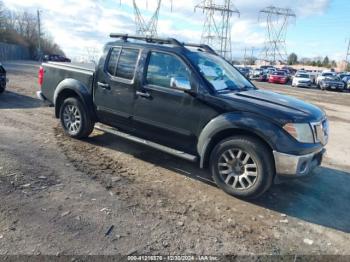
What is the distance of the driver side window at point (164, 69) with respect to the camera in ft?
17.2

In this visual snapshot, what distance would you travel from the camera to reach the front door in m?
5.12

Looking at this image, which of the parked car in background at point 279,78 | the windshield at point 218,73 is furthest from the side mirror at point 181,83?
the parked car in background at point 279,78

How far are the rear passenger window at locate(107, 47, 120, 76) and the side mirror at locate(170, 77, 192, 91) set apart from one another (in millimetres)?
1333

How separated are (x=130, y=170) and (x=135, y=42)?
7.02 feet

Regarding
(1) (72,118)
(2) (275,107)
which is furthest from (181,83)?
(1) (72,118)

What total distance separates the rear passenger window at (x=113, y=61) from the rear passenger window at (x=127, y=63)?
9 cm

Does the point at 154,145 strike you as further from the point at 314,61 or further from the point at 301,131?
the point at 314,61

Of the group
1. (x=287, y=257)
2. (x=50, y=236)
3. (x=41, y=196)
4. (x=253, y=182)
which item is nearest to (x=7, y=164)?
(x=41, y=196)

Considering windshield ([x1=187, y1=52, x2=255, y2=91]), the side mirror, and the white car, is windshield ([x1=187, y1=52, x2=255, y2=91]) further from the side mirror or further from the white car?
the white car

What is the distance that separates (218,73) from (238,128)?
4.07 feet

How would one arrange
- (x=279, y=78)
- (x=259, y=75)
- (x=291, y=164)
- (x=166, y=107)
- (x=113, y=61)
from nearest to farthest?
(x=291, y=164)
(x=166, y=107)
(x=113, y=61)
(x=279, y=78)
(x=259, y=75)

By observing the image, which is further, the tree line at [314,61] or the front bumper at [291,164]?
the tree line at [314,61]

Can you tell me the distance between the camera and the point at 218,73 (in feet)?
18.2

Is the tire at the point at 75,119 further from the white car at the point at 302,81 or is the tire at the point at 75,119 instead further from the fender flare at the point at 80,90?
the white car at the point at 302,81
